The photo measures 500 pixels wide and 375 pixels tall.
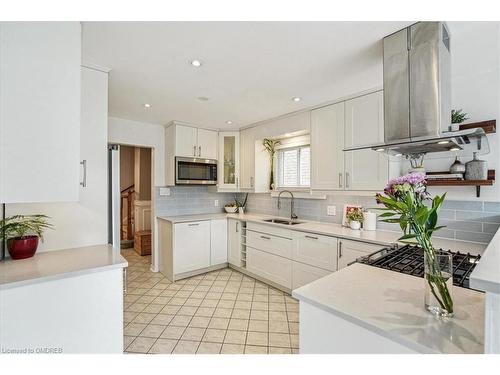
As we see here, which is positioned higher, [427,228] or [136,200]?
[427,228]

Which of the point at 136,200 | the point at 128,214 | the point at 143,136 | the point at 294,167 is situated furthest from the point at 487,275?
the point at 128,214

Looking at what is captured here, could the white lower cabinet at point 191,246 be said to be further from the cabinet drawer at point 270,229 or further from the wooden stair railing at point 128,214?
the wooden stair railing at point 128,214

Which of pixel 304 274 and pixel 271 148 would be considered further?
pixel 271 148

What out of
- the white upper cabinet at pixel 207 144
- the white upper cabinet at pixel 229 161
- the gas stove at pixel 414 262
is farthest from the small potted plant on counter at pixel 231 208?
the gas stove at pixel 414 262

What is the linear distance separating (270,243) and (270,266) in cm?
30

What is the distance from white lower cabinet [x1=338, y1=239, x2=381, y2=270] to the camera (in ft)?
7.36

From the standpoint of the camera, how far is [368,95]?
2400 millimetres

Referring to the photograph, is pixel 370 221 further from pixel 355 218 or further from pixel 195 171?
pixel 195 171

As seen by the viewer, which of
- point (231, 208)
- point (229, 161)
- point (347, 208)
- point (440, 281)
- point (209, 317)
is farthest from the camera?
point (231, 208)

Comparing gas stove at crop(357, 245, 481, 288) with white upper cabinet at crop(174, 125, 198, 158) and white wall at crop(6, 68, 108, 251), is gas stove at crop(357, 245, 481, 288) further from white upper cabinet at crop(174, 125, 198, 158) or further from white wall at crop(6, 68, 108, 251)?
white upper cabinet at crop(174, 125, 198, 158)

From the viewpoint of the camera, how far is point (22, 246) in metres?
1.51

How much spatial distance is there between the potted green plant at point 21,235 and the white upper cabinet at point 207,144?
247 centimetres

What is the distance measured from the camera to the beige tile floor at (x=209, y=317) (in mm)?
2021

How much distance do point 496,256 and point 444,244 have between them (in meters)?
1.43
